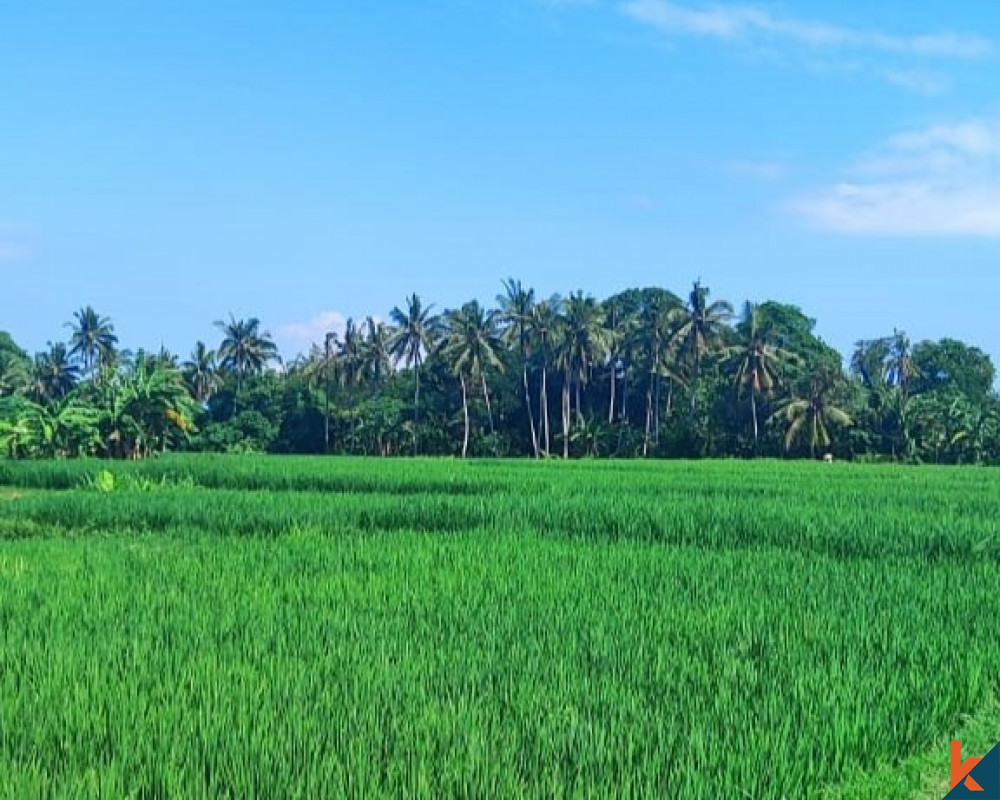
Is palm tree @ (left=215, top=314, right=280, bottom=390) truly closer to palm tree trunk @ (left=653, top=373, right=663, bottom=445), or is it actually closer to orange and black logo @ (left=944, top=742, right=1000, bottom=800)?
palm tree trunk @ (left=653, top=373, right=663, bottom=445)

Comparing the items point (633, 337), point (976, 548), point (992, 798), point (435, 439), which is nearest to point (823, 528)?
point (976, 548)

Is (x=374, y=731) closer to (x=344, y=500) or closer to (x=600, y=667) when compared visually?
(x=600, y=667)

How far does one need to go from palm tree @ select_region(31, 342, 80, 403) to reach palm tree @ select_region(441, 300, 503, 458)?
22690mm

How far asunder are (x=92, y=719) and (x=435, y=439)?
49.0 metres

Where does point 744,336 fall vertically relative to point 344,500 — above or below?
above

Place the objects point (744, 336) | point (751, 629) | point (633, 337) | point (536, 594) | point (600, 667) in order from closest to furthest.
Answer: point (600, 667) < point (751, 629) < point (536, 594) < point (744, 336) < point (633, 337)

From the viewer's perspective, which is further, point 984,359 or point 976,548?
point 984,359

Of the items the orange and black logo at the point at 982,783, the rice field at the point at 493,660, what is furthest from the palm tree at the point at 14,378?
the orange and black logo at the point at 982,783

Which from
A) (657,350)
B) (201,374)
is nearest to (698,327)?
(657,350)

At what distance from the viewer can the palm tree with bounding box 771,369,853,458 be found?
43.2m

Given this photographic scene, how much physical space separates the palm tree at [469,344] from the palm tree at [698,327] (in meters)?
9.60

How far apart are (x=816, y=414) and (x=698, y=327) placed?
309 inches

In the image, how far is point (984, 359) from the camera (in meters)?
56.2

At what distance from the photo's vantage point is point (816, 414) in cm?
4350
